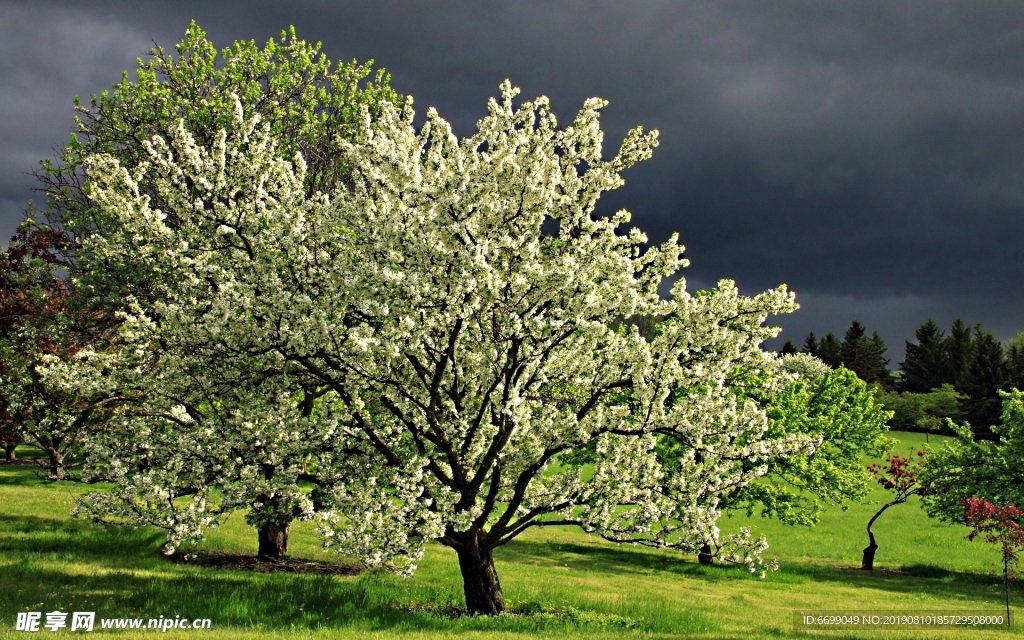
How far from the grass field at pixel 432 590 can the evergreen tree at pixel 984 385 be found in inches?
2949

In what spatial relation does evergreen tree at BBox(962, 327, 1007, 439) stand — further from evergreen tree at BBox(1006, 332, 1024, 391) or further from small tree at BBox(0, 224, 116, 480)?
small tree at BBox(0, 224, 116, 480)

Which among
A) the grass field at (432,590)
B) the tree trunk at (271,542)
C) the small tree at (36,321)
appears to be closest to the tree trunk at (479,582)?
the grass field at (432,590)

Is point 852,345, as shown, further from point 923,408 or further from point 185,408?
point 185,408

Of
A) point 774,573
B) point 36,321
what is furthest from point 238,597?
point 774,573

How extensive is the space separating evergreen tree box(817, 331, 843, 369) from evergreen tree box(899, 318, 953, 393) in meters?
11.2

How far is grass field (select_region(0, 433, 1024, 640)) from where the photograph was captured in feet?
52.0

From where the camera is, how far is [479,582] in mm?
17438

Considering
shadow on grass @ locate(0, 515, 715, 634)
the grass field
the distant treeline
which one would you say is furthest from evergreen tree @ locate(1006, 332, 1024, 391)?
shadow on grass @ locate(0, 515, 715, 634)

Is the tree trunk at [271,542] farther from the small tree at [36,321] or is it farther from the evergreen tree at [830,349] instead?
the evergreen tree at [830,349]

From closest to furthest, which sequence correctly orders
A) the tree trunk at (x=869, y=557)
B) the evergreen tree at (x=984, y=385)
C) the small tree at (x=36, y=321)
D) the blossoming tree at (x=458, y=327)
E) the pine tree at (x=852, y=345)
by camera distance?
the blossoming tree at (x=458, y=327), the small tree at (x=36, y=321), the tree trunk at (x=869, y=557), the evergreen tree at (x=984, y=385), the pine tree at (x=852, y=345)

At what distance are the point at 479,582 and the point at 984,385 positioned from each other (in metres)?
111

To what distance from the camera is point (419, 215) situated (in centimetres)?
1484

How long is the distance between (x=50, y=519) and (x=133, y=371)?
13.3 metres

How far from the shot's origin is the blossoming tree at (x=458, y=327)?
14625 millimetres
